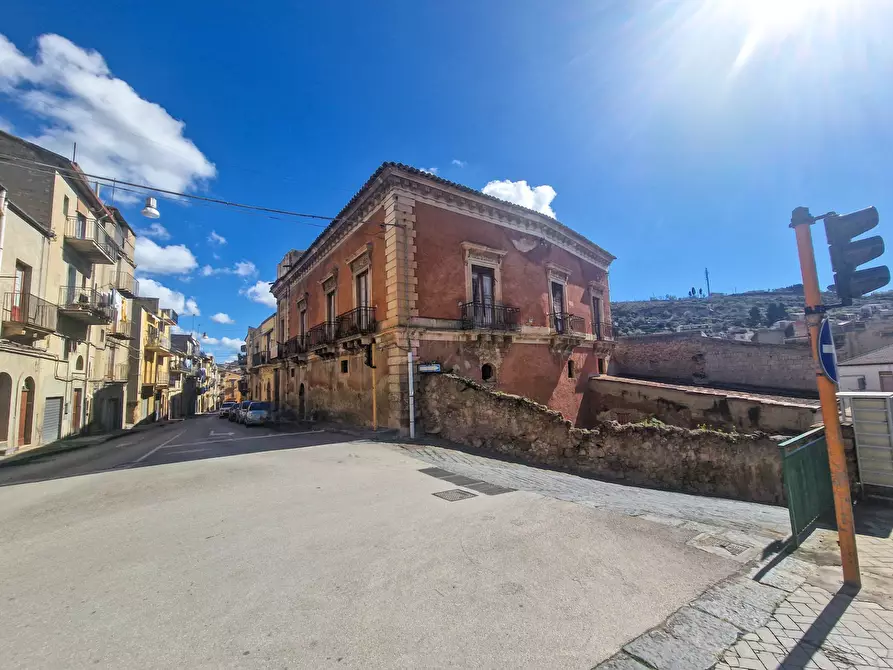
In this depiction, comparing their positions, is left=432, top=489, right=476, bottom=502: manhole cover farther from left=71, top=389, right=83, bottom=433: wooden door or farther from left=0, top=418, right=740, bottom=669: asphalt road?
left=71, top=389, right=83, bottom=433: wooden door

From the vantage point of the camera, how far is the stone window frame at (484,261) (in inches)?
575

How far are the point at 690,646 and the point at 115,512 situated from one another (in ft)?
22.1

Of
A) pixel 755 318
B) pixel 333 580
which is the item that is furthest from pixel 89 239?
pixel 755 318

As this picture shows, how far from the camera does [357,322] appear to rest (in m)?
14.9

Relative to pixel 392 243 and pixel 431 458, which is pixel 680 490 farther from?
pixel 392 243

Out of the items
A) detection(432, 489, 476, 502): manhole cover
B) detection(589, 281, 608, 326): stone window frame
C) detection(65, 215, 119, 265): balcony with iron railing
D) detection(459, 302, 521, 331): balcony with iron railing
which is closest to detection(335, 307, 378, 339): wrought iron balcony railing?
detection(459, 302, 521, 331): balcony with iron railing

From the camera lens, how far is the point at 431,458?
29.9ft

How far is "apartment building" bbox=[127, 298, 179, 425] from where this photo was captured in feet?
90.6

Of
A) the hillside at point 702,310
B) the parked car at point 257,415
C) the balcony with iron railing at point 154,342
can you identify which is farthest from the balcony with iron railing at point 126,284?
the hillside at point 702,310

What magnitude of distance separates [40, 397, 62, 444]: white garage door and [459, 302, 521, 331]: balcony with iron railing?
1595 centimetres

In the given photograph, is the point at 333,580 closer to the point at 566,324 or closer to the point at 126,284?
the point at 566,324

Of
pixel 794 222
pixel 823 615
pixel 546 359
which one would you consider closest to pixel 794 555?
pixel 823 615

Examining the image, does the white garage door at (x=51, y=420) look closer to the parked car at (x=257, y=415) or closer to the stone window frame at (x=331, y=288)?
the parked car at (x=257, y=415)

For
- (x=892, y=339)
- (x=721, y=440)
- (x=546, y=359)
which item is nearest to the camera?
(x=721, y=440)
